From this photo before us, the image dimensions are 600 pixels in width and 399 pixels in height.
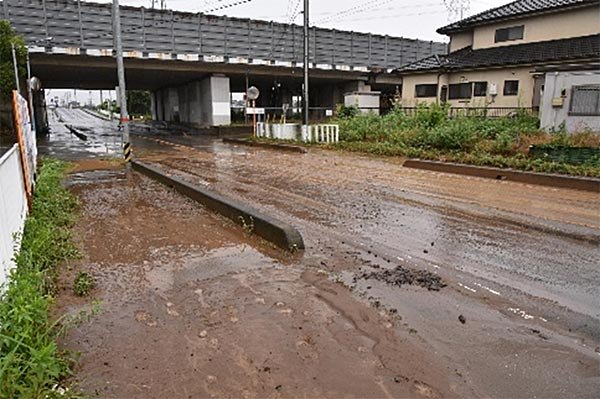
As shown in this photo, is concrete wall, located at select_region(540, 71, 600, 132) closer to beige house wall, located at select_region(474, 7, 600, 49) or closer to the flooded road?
the flooded road

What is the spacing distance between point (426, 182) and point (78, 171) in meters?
10.4

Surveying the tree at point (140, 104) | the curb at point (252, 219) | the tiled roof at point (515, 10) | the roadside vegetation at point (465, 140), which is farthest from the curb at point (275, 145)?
the tree at point (140, 104)

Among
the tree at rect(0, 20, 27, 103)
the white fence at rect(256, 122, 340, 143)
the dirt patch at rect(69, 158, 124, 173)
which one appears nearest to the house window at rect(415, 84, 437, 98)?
the white fence at rect(256, 122, 340, 143)

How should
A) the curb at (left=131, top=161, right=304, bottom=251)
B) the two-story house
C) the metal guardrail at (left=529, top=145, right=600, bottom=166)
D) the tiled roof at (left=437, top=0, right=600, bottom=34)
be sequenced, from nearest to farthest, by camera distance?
the curb at (left=131, top=161, right=304, bottom=251), the metal guardrail at (left=529, top=145, right=600, bottom=166), the two-story house, the tiled roof at (left=437, top=0, right=600, bottom=34)

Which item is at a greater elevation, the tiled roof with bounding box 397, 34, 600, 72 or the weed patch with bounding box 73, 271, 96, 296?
the tiled roof with bounding box 397, 34, 600, 72

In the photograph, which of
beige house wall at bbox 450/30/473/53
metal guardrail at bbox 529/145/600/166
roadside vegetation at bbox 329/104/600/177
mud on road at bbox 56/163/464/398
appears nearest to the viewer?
mud on road at bbox 56/163/464/398

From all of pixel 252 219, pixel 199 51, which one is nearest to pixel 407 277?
pixel 252 219

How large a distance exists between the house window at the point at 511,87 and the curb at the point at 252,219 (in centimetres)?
2158

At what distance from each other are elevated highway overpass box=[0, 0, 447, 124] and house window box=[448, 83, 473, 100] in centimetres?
537

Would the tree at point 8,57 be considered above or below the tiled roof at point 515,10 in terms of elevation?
below

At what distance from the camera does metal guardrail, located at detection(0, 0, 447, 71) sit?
23.9 meters

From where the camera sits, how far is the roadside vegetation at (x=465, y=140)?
11188 millimetres

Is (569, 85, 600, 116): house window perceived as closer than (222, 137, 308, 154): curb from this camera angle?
Yes

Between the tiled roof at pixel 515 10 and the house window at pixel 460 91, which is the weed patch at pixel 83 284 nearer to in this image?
the tiled roof at pixel 515 10
